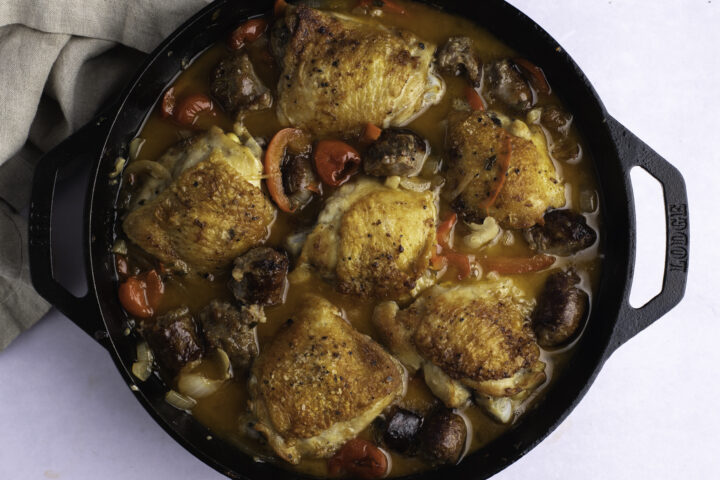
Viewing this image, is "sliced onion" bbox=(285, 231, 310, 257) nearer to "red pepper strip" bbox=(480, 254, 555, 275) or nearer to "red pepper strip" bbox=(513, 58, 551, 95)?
"red pepper strip" bbox=(480, 254, 555, 275)

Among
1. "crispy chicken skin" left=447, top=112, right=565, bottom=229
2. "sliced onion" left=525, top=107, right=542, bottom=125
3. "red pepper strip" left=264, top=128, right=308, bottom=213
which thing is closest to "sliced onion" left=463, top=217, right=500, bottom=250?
"crispy chicken skin" left=447, top=112, right=565, bottom=229

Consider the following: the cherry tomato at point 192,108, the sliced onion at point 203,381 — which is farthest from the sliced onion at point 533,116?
the sliced onion at point 203,381

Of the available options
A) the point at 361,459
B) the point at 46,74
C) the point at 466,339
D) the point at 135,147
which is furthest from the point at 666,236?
the point at 46,74

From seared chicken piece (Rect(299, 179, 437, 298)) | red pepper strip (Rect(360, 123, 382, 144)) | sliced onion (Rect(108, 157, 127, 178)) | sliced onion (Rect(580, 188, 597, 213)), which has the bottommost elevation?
sliced onion (Rect(108, 157, 127, 178))

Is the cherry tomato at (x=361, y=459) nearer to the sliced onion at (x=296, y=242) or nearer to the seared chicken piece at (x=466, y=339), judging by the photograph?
the seared chicken piece at (x=466, y=339)

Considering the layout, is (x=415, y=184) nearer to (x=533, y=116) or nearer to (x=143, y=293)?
(x=533, y=116)

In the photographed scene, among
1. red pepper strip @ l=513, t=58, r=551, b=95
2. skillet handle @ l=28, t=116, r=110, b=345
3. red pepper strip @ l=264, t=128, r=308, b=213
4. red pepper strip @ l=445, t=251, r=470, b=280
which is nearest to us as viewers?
skillet handle @ l=28, t=116, r=110, b=345

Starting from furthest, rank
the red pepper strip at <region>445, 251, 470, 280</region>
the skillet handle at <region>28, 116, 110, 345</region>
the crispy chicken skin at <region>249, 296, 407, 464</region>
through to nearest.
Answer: the red pepper strip at <region>445, 251, 470, 280</region>
the crispy chicken skin at <region>249, 296, 407, 464</region>
the skillet handle at <region>28, 116, 110, 345</region>
